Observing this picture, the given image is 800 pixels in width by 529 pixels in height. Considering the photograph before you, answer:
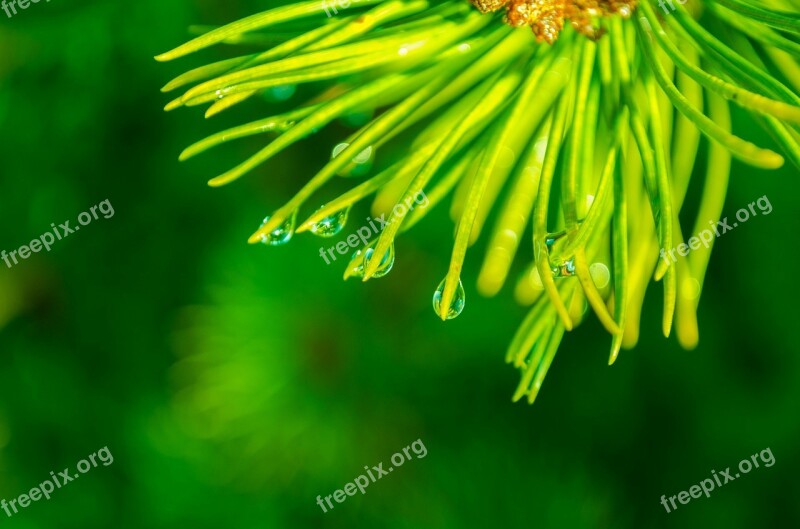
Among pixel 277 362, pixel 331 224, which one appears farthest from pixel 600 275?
pixel 277 362

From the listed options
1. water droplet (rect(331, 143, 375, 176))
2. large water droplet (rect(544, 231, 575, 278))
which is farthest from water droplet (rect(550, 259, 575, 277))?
water droplet (rect(331, 143, 375, 176))

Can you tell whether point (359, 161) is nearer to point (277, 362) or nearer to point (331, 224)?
point (331, 224)

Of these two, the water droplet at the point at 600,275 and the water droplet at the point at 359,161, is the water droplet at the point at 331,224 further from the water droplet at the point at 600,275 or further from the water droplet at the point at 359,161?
the water droplet at the point at 600,275

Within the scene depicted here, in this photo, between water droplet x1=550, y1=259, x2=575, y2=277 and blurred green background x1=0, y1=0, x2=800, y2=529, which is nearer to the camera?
water droplet x1=550, y1=259, x2=575, y2=277

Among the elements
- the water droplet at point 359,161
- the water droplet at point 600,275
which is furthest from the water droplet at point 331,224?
the water droplet at point 600,275

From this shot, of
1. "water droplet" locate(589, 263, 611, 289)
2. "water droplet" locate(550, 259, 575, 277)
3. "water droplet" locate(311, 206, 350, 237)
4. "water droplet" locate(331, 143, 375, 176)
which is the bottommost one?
"water droplet" locate(589, 263, 611, 289)

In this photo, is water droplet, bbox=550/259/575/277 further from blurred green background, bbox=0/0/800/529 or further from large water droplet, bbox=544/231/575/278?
blurred green background, bbox=0/0/800/529

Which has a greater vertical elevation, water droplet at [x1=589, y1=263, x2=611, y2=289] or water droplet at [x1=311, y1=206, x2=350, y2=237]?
water droplet at [x1=311, y1=206, x2=350, y2=237]

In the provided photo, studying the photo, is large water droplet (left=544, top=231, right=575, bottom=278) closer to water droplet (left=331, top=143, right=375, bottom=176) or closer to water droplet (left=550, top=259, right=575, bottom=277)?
water droplet (left=550, top=259, right=575, bottom=277)

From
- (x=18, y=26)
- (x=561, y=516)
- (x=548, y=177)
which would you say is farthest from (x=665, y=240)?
(x=18, y=26)
